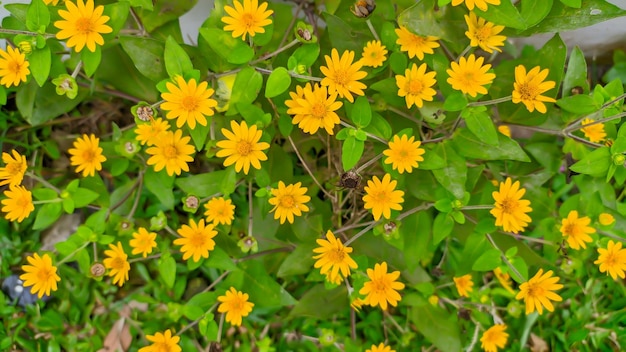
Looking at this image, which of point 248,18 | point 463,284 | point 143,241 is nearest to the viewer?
point 248,18

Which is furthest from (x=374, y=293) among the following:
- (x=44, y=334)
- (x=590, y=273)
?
(x=44, y=334)

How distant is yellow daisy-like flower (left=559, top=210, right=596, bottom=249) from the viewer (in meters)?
1.34

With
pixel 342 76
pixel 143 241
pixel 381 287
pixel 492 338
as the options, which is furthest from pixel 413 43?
pixel 492 338

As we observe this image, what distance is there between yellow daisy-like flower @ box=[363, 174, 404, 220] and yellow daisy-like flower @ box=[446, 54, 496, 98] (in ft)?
0.87

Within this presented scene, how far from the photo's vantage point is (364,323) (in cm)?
192

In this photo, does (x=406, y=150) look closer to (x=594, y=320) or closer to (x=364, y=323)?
(x=364, y=323)

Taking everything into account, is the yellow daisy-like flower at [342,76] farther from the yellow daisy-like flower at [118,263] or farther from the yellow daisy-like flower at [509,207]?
the yellow daisy-like flower at [118,263]

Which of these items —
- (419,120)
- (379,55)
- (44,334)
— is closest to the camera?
(379,55)

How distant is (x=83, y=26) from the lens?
1197mm

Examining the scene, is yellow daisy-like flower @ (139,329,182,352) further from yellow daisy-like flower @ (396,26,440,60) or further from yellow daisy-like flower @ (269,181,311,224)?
yellow daisy-like flower @ (396,26,440,60)

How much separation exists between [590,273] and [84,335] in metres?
1.90

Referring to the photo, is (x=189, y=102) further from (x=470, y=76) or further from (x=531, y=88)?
(x=531, y=88)

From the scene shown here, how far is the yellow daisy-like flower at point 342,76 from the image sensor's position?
1.19m

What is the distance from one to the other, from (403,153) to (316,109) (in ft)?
0.78
